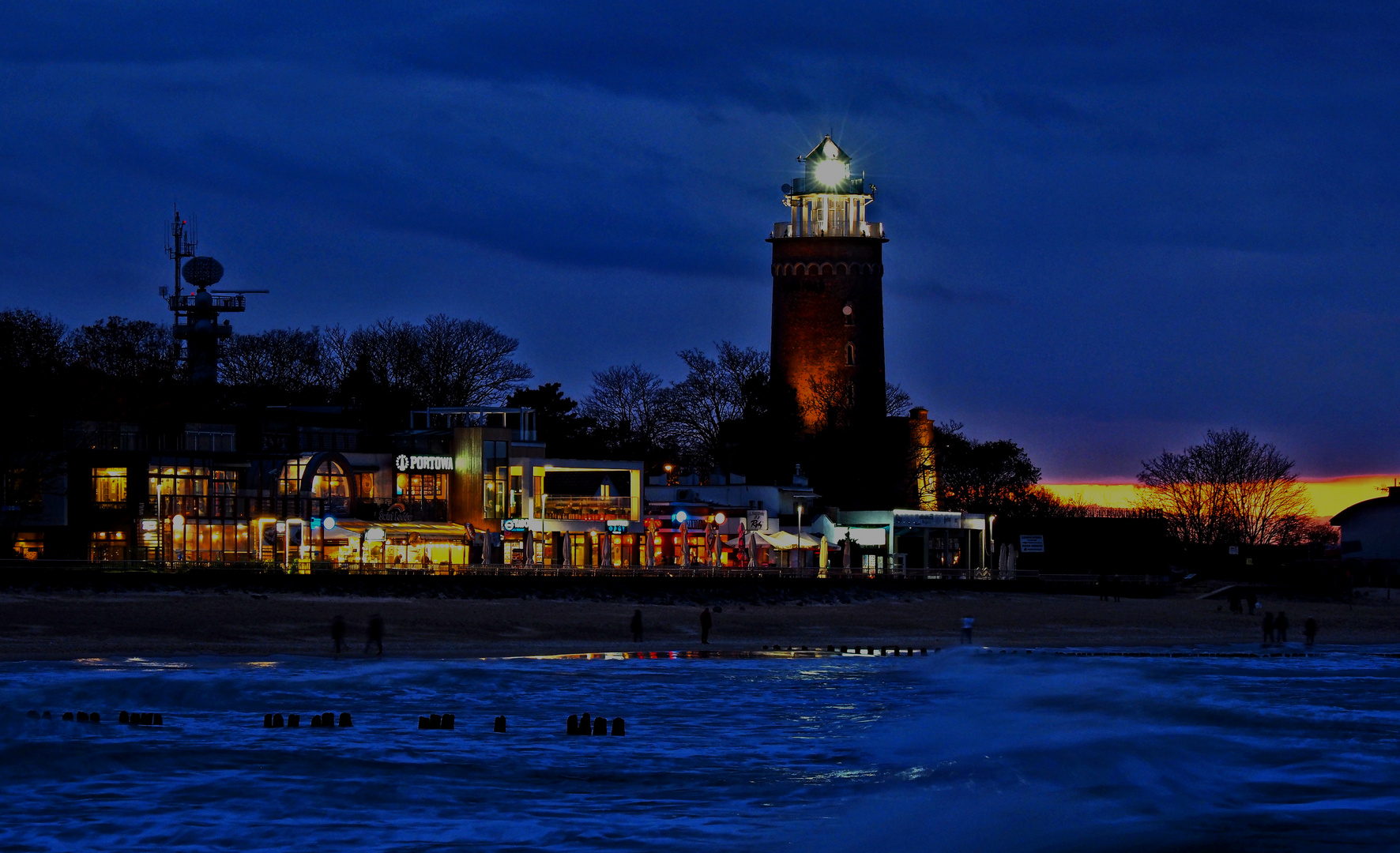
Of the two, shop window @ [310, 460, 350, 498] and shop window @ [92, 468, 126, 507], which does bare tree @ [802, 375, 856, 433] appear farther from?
shop window @ [92, 468, 126, 507]

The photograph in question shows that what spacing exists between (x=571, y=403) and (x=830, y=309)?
2358cm

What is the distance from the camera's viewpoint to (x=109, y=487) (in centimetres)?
7106

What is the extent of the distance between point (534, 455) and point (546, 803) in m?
55.0

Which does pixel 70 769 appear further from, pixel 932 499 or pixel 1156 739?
pixel 932 499

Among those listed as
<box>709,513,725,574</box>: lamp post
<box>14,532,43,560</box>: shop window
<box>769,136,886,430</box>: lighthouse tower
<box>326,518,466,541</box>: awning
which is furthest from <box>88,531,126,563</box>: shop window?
<box>769,136,886,430</box>: lighthouse tower

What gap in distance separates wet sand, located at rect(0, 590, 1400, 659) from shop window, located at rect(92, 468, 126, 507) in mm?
14860

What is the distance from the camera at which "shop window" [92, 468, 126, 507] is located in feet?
233

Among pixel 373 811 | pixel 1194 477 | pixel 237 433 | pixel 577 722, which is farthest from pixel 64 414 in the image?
pixel 1194 477

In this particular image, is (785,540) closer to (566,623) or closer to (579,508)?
(579,508)

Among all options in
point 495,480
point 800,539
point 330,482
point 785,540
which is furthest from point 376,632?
point 800,539

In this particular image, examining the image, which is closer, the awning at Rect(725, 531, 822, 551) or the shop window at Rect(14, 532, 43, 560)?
the shop window at Rect(14, 532, 43, 560)

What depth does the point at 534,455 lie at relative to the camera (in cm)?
8069

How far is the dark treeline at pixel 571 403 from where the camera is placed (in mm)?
85125

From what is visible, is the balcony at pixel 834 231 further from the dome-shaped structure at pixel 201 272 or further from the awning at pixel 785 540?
the dome-shaped structure at pixel 201 272
